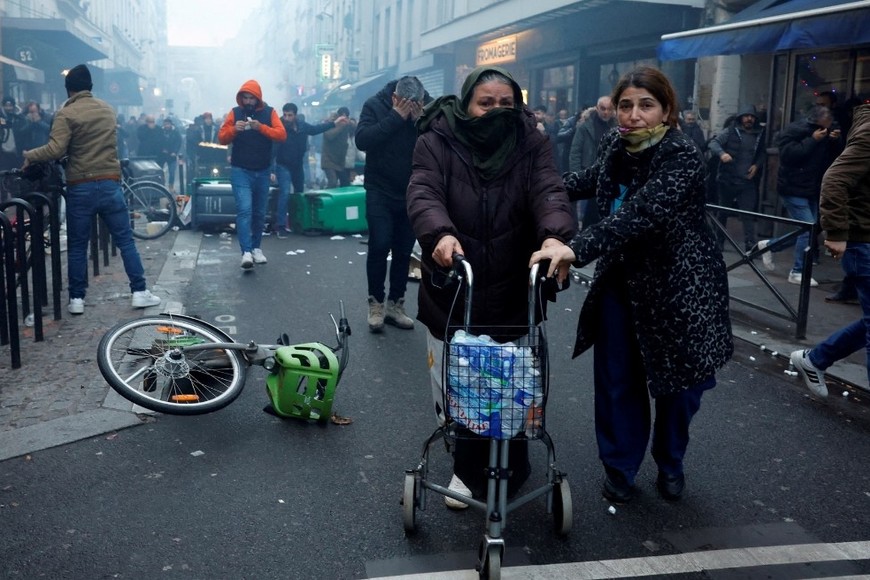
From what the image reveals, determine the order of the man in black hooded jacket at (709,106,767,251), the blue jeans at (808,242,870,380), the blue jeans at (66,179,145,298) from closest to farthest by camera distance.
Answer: the blue jeans at (808,242,870,380) → the blue jeans at (66,179,145,298) → the man in black hooded jacket at (709,106,767,251)

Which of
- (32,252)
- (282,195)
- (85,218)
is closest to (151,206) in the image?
(282,195)

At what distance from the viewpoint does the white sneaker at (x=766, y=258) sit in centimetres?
767

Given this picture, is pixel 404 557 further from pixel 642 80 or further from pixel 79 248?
pixel 79 248

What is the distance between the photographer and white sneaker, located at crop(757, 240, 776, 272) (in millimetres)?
7672

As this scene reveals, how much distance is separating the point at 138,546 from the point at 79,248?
444cm

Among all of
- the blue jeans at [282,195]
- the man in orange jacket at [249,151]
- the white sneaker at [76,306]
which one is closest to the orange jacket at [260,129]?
the man in orange jacket at [249,151]

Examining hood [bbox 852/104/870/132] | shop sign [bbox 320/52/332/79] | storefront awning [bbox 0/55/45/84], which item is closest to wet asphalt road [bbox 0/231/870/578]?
hood [bbox 852/104/870/132]

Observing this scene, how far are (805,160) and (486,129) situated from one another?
719cm

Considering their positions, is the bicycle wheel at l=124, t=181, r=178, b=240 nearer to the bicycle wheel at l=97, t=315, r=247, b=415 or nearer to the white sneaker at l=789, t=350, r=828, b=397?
the bicycle wheel at l=97, t=315, r=247, b=415

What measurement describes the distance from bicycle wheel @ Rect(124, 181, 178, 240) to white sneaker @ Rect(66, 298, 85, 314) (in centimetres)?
516

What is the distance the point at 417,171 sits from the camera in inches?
142

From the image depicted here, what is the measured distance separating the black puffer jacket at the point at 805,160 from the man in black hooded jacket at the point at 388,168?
492 cm

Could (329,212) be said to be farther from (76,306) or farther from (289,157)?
(76,306)

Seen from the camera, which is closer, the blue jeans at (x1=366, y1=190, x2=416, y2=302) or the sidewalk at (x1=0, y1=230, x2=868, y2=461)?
the sidewalk at (x1=0, y1=230, x2=868, y2=461)
